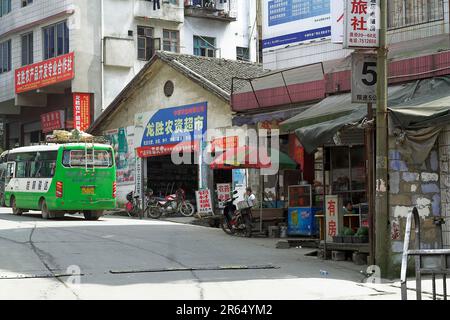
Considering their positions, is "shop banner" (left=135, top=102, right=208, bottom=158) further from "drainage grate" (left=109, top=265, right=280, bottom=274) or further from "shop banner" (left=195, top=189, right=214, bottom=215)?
"drainage grate" (left=109, top=265, right=280, bottom=274)

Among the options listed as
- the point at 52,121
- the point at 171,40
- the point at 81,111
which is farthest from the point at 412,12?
the point at 52,121

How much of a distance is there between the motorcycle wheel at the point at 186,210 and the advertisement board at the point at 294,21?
9.27 metres

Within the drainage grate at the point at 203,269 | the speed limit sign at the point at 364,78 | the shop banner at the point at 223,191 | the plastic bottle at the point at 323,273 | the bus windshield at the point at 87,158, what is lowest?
the plastic bottle at the point at 323,273

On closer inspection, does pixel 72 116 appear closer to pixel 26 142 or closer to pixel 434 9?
pixel 26 142

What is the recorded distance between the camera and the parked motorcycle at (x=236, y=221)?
20969 millimetres

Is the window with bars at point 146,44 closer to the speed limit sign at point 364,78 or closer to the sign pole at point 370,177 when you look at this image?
the sign pole at point 370,177

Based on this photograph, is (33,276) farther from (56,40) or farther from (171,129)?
(56,40)

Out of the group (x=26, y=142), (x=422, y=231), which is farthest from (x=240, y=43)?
(x=422, y=231)

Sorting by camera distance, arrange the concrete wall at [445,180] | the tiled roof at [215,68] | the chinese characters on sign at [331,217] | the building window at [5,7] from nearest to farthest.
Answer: the concrete wall at [445,180], the chinese characters on sign at [331,217], the tiled roof at [215,68], the building window at [5,7]

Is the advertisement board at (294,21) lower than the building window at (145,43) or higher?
lower

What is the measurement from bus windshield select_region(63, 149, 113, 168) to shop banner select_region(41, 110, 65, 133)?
1239 cm

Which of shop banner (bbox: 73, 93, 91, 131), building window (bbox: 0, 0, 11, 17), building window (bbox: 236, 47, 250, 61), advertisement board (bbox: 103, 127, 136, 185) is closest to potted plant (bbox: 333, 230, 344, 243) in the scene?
advertisement board (bbox: 103, 127, 136, 185)

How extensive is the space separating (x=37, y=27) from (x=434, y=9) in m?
26.2

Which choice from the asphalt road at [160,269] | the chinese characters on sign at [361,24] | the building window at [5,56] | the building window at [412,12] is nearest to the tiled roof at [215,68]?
the asphalt road at [160,269]
